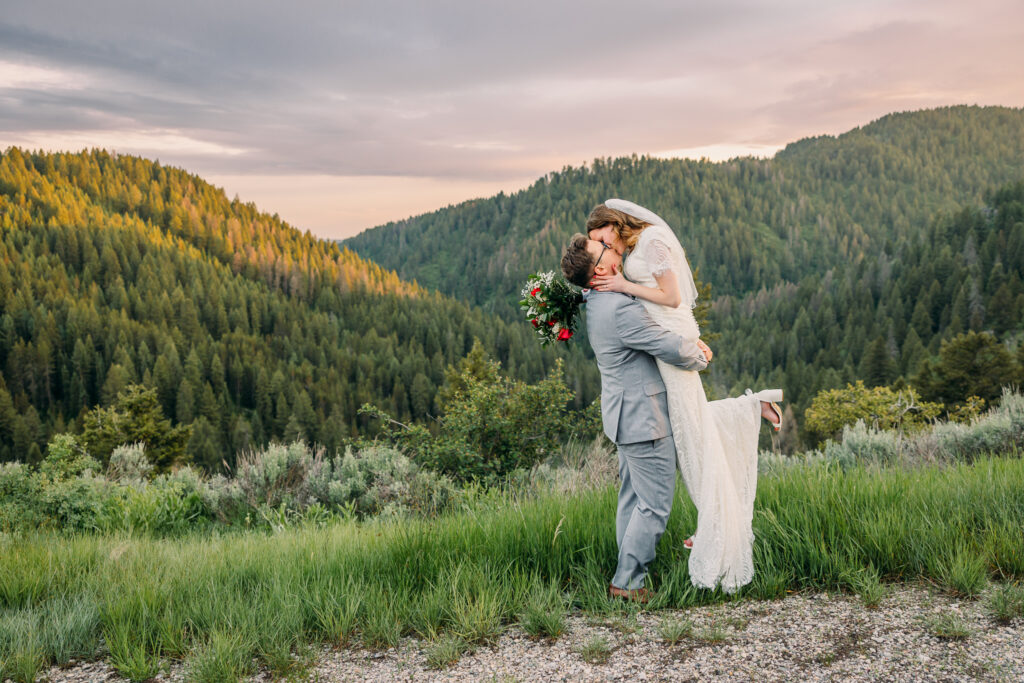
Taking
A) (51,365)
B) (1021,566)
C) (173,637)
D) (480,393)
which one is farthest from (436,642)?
(51,365)

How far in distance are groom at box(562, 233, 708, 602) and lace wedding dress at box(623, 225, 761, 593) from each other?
94 millimetres

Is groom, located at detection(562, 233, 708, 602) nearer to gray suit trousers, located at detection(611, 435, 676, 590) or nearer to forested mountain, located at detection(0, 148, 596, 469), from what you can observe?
gray suit trousers, located at detection(611, 435, 676, 590)

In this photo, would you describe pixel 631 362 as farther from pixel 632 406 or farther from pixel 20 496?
pixel 20 496

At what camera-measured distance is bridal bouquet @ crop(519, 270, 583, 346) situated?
411cm

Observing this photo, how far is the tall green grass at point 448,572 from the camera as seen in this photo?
3.41 m

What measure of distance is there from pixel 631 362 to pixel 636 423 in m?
0.35

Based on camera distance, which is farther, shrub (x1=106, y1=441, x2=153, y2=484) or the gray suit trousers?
shrub (x1=106, y1=441, x2=153, y2=484)

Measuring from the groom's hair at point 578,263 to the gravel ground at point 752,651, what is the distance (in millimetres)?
1910

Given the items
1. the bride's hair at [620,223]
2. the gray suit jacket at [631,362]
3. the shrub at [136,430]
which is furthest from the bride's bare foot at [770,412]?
the shrub at [136,430]

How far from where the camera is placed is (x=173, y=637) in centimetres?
338

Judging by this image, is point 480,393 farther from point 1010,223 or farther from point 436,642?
point 1010,223

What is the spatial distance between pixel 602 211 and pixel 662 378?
3.37 ft

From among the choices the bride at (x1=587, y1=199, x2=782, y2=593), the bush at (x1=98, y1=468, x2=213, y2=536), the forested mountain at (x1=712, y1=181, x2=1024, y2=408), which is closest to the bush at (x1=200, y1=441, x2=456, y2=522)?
the bush at (x1=98, y1=468, x2=213, y2=536)

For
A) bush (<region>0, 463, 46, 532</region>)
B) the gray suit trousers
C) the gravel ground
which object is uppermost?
the gray suit trousers
